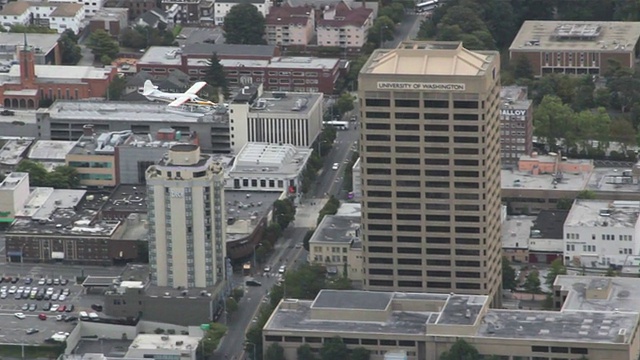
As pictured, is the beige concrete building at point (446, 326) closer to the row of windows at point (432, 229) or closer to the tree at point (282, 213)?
the row of windows at point (432, 229)

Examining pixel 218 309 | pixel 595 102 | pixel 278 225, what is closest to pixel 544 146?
pixel 595 102

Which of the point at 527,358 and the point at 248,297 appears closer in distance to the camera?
the point at 527,358

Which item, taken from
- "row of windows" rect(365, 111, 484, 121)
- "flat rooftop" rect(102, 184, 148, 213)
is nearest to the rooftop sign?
"row of windows" rect(365, 111, 484, 121)

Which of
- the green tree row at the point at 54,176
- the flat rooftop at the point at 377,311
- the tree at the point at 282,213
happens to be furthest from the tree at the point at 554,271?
the green tree row at the point at 54,176

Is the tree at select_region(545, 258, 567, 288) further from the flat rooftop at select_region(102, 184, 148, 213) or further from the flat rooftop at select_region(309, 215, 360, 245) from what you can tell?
the flat rooftop at select_region(102, 184, 148, 213)

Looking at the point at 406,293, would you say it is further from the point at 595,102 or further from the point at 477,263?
the point at 595,102

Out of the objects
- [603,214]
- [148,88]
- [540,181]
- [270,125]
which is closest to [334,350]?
[603,214]
